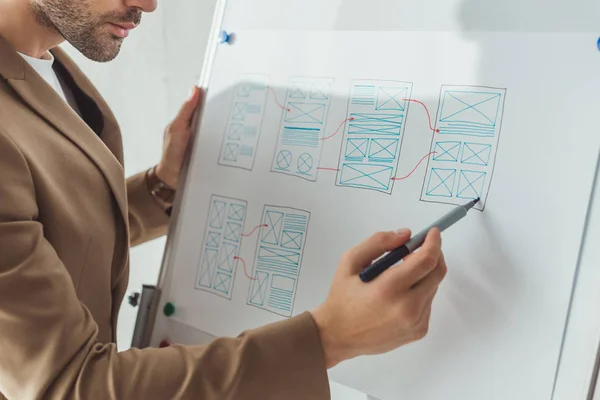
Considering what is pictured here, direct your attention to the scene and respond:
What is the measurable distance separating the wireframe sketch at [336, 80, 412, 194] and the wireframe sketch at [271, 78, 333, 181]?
0.05 m

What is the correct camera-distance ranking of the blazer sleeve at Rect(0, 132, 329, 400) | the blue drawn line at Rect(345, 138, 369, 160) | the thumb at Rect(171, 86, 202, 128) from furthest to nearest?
the thumb at Rect(171, 86, 202, 128)
the blue drawn line at Rect(345, 138, 369, 160)
the blazer sleeve at Rect(0, 132, 329, 400)

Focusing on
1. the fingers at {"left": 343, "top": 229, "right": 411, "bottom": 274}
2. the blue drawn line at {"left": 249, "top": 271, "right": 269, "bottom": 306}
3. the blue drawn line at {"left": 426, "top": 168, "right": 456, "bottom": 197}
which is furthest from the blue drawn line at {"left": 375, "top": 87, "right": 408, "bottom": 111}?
the blue drawn line at {"left": 249, "top": 271, "right": 269, "bottom": 306}

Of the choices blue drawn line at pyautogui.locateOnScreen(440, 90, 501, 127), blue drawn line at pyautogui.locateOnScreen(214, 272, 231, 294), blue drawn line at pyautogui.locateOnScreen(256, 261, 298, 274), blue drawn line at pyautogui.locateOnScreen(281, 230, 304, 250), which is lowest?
blue drawn line at pyautogui.locateOnScreen(214, 272, 231, 294)

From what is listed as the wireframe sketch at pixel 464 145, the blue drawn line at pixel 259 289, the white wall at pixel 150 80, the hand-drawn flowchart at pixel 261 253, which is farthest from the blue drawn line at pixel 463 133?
the white wall at pixel 150 80

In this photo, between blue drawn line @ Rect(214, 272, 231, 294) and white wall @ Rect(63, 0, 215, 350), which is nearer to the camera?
blue drawn line @ Rect(214, 272, 231, 294)

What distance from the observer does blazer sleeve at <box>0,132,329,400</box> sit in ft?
2.18

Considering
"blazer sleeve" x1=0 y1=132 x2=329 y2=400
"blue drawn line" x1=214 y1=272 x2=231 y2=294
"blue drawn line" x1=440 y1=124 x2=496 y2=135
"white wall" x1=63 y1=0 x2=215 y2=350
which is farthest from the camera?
"white wall" x1=63 y1=0 x2=215 y2=350

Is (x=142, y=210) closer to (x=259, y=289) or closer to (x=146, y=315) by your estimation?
(x=146, y=315)

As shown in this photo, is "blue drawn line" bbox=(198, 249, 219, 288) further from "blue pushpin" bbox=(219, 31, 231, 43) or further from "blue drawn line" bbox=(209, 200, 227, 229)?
"blue pushpin" bbox=(219, 31, 231, 43)

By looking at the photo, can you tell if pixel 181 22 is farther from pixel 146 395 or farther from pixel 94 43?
pixel 146 395

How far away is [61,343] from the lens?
2.20 feet

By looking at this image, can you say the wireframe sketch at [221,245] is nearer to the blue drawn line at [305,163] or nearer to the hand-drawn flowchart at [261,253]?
the hand-drawn flowchart at [261,253]

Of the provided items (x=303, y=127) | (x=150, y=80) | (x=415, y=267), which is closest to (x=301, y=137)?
(x=303, y=127)

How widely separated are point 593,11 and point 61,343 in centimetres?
74
